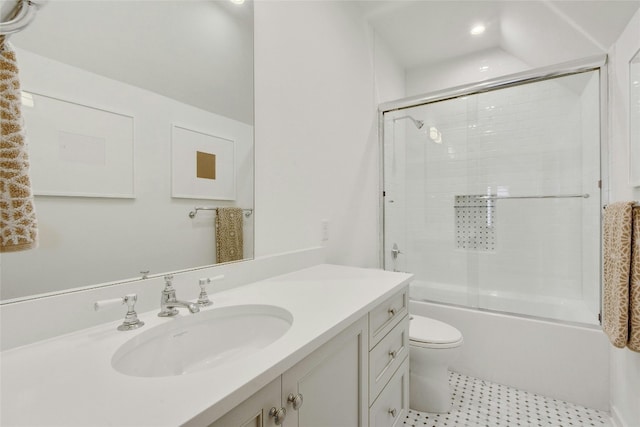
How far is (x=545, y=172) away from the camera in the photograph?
2.35m

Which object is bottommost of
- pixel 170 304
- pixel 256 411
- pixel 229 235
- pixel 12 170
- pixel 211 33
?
pixel 256 411

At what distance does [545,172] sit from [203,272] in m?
2.64

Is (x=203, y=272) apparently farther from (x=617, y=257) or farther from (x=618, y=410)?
(x=618, y=410)

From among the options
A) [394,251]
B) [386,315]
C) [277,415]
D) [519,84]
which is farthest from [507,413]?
[519,84]

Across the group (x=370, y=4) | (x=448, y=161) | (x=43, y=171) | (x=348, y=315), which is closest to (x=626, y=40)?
(x=448, y=161)

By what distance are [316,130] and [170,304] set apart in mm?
1239

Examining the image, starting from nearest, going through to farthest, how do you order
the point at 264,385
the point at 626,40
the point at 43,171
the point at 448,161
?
the point at 264,385
the point at 43,171
the point at 626,40
the point at 448,161

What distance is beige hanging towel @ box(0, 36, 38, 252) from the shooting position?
440 millimetres

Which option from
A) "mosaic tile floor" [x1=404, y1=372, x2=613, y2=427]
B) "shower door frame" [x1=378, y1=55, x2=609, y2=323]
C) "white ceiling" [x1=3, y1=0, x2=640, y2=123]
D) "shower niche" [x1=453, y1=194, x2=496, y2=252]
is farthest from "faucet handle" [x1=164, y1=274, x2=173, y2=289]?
"shower niche" [x1=453, y1=194, x2=496, y2=252]

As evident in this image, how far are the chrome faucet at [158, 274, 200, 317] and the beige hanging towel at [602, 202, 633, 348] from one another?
5.26ft

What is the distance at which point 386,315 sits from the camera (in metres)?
1.17

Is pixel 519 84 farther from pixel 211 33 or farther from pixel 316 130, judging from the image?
pixel 211 33

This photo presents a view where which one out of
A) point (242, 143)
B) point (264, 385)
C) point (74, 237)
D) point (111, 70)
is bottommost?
point (264, 385)

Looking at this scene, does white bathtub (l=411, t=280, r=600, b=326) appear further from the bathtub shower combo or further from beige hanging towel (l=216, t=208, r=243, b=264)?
beige hanging towel (l=216, t=208, r=243, b=264)
